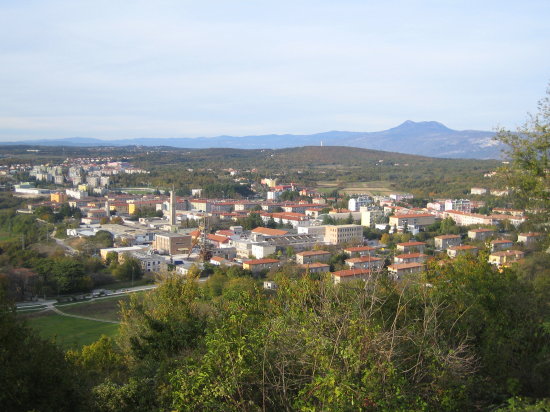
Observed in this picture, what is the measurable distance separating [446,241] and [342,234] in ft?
17.8

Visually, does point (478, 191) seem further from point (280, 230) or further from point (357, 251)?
point (357, 251)

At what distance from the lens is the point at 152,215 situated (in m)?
38.3

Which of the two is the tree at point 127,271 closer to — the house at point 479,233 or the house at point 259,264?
the house at point 259,264

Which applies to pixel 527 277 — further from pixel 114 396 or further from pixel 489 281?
pixel 114 396

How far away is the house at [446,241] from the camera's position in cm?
2669

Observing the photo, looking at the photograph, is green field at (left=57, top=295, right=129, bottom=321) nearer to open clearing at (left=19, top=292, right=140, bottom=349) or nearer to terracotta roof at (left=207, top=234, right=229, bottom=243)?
open clearing at (left=19, top=292, right=140, bottom=349)

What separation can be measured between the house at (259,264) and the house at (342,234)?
7.15 metres

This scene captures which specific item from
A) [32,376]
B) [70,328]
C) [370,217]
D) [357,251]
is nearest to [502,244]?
[357,251]

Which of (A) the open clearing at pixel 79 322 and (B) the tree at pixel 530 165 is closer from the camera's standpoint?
(B) the tree at pixel 530 165

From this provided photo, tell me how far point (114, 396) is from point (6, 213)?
33.1 m

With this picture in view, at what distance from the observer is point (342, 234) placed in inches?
1129

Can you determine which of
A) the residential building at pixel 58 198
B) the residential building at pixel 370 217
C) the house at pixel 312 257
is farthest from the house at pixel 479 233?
the residential building at pixel 58 198

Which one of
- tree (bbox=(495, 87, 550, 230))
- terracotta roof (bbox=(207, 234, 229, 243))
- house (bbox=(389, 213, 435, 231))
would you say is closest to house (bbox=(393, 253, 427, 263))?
house (bbox=(389, 213, 435, 231))

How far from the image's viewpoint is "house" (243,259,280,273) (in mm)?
21172
